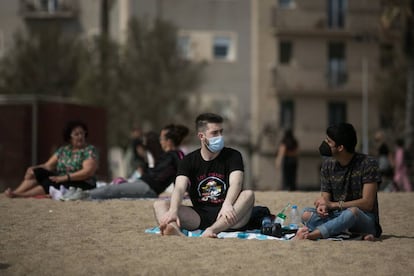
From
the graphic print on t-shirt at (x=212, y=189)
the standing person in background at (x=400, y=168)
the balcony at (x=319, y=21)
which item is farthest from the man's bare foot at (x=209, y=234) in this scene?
the balcony at (x=319, y=21)

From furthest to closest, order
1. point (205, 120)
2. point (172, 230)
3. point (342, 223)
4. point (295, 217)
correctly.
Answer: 1. point (295, 217)
2. point (205, 120)
3. point (172, 230)
4. point (342, 223)

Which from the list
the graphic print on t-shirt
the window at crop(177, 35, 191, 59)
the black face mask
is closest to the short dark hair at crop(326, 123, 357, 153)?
the black face mask

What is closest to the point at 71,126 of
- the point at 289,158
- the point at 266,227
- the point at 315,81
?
the point at 266,227

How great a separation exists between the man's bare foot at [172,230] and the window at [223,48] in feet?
113

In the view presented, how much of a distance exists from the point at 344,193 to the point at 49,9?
37110 millimetres

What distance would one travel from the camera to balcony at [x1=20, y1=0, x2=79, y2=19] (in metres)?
44.5

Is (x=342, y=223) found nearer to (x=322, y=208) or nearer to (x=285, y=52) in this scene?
(x=322, y=208)

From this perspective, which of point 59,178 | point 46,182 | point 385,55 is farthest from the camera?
point 385,55

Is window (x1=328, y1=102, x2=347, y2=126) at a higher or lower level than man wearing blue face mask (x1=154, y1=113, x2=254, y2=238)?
lower

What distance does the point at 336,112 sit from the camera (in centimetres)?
4600

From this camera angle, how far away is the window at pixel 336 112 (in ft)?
151

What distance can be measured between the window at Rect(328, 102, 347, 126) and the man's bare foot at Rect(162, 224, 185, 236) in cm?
3685

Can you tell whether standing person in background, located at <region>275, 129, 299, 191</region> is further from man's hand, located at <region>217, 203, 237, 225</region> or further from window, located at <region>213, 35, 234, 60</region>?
window, located at <region>213, 35, 234, 60</region>

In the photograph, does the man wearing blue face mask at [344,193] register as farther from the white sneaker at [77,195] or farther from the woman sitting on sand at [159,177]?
the white sneaker at [77,195]
